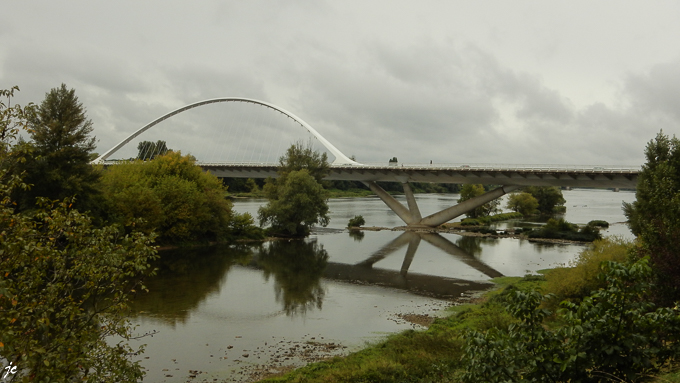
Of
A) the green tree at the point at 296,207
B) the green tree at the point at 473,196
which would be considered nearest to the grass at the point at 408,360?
the green tree at the point at 296,207

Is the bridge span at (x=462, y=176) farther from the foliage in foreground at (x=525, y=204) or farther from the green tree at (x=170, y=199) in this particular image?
the foliage in foreground at (x=525, y=204)

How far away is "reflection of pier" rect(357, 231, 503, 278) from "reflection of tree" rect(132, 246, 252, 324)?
10442 mm

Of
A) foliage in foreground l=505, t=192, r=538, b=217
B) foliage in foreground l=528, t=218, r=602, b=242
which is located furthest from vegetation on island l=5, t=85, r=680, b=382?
foliage in foreground l=505, t=192, r=538, b=217

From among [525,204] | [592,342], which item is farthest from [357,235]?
[592,342]

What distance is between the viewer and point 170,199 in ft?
137

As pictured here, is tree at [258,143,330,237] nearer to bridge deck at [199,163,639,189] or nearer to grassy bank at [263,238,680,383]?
bridge deck at [199,163,639,189]

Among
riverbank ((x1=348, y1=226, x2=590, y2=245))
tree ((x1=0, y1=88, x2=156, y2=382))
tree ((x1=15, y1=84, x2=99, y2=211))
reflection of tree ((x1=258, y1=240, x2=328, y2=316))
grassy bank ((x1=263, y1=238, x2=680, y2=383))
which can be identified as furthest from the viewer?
riverbank ((x1=348, y1=226, x2=590, y2=245))

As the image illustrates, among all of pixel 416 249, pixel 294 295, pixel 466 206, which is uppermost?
pixel 466 206

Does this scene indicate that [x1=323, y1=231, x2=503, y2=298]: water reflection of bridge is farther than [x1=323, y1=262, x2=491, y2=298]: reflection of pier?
Yes

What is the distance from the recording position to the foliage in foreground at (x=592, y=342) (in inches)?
237

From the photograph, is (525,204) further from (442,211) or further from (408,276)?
(408,276)

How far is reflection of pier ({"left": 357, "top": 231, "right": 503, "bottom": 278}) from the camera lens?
34.6 meters

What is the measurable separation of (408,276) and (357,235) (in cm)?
2241

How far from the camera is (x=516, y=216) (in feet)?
275
